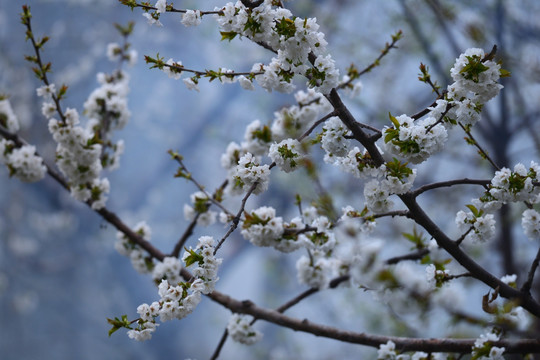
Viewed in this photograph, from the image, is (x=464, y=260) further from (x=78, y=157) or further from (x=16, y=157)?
(x=16, y=157)

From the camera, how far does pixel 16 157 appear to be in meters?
1.25

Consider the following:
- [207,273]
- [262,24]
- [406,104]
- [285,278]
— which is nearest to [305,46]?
[262,24]

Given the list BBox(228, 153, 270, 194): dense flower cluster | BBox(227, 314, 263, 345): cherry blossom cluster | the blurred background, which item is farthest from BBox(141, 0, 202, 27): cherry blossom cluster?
the blurred background

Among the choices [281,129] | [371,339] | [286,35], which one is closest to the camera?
[286,35]

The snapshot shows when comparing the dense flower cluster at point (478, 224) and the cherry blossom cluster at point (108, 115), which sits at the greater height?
the cherry blossom cluster at point (108, 115)

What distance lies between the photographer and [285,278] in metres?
3.63

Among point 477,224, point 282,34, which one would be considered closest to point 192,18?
point 282,34

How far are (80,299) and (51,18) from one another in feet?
6.63

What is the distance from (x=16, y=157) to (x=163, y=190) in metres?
2.61

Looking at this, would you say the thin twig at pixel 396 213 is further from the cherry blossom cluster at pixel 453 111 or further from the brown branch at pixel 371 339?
the brown branch at pixel 371 339

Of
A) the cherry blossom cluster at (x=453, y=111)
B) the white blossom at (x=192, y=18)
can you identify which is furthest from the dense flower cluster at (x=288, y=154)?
the white blossom at (x=192, y=18)

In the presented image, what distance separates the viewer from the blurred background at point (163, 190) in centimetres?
279

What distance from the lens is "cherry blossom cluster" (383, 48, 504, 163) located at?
741mm

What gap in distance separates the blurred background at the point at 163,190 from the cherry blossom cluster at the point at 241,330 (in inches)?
59.2
